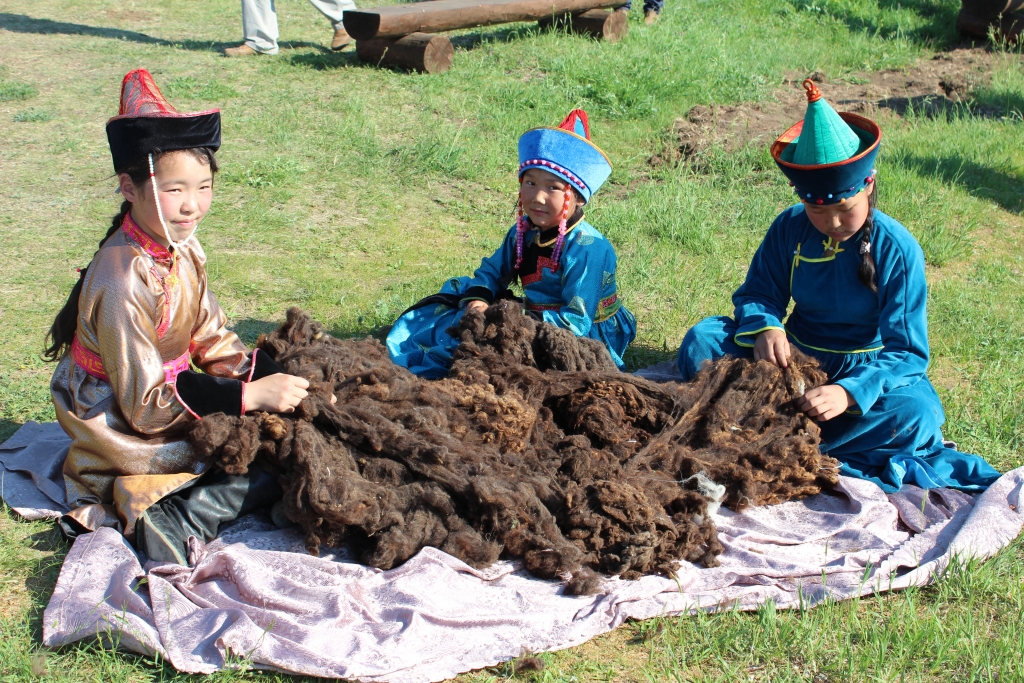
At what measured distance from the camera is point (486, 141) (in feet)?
24.9

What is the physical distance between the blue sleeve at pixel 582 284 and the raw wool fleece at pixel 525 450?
332mm

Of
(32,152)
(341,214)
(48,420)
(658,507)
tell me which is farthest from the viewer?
(32,152)

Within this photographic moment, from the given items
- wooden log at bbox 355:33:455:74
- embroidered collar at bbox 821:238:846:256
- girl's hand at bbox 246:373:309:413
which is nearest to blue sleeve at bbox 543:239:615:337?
embroidered collar at bbox 821:238:846:256

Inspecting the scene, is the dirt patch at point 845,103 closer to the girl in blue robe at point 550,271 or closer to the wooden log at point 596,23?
the wooden log at point 596,23

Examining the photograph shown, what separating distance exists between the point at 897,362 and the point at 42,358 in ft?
13.2

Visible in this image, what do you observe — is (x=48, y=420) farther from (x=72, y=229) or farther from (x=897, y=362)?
(x=897, y=362)

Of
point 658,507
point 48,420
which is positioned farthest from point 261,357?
point 658,507

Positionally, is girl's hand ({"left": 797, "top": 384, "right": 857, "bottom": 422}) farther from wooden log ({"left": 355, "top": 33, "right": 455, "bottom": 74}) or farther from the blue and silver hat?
wooden log ({"left": 355, "top": 33, "right": 455, "bottom": 74})

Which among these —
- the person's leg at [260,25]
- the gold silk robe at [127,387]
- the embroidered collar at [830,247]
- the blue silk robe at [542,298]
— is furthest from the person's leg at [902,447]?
the person's leg at [260,25]

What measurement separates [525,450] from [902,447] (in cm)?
165

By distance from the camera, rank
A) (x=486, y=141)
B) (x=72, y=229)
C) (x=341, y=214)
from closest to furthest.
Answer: (x=72, y=229), (x=341, y=214), (x=486, y=141)

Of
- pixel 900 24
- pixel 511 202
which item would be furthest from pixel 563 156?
pixel 900 24

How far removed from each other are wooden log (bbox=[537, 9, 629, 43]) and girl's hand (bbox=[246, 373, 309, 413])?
7825 mm

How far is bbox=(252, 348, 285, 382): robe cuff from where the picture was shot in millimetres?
3662
